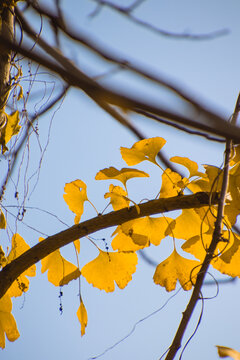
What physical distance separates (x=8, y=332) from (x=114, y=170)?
32 centimetres

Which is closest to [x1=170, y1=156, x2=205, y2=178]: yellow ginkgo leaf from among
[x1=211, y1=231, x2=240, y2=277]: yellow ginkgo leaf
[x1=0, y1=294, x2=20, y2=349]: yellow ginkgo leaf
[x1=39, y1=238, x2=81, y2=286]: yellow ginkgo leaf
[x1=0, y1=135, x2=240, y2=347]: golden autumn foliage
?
[x1=0, y1=135, x2=240, y2=347]: golden autumn foliage

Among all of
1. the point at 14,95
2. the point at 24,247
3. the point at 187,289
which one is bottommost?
the point at 187,289

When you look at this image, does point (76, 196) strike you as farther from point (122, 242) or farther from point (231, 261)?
point (231, 261)

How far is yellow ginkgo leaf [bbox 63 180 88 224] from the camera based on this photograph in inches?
25.7

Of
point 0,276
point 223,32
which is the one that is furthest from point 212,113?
point 223,32

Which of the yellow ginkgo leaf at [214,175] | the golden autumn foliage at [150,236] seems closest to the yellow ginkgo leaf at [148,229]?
the golden autumn foliage at [150,236]

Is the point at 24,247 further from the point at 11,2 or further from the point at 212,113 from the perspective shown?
the point at 212,113

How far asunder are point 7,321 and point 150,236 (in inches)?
10.9

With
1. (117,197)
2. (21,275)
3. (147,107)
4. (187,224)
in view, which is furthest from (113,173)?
(147,107)

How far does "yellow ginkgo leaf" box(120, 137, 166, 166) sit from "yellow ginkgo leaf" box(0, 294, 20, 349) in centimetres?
30

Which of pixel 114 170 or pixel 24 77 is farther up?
pixel 24 77

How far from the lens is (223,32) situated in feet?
2.87

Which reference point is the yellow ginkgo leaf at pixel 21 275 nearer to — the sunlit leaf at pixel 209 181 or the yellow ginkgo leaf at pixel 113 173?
the yellow ginkgo leaf at pixel 113 173

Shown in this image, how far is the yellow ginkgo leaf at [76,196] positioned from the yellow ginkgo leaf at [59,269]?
0.28 feet
